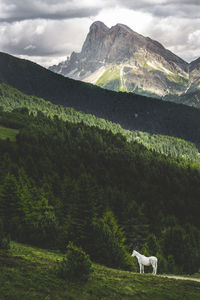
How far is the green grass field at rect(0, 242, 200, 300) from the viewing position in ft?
70.8

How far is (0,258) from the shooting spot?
28.4 m

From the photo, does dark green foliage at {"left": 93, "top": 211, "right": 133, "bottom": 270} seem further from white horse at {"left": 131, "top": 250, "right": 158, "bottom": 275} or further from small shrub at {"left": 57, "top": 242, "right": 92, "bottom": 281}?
small shrub at {"left": 57, "top": 242, "right": 92, "bottom": 281}

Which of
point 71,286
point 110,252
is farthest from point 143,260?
point 71,286

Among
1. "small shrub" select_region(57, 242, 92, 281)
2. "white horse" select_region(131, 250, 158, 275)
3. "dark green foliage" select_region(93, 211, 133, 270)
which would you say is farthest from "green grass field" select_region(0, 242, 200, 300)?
"dark green foliage" select_region(93, 211, 133, 270)

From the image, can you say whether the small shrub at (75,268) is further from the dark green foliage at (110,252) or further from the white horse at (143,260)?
the dark green foliage at (110,252)

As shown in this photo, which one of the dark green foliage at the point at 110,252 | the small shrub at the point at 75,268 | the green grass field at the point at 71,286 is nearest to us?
the green grass field at the point at 71,286

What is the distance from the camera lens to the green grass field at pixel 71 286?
21.6 metres

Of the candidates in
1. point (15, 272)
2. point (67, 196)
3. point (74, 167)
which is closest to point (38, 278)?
point (15, 272)

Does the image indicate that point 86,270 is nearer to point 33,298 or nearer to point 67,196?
point 33,298

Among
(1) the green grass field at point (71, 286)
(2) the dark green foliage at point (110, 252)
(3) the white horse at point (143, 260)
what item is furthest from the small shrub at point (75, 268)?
(2) the dark green foliage at point (110, 252)

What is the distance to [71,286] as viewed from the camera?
78.1ft

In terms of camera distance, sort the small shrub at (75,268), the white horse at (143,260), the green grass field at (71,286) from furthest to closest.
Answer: the white horse at (143,260) → the small shrub at (75,268) → the green grass field at (71,286)

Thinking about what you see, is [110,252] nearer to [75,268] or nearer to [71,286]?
[75,268]

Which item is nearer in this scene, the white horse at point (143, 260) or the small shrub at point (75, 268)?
the small shrub at point (75, 268)
